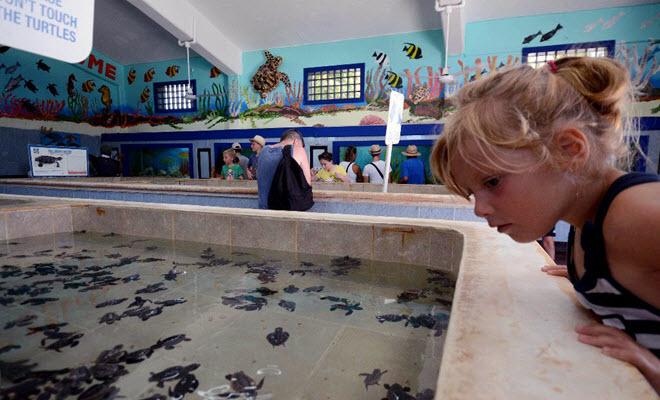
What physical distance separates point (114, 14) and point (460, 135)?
43.8 ft

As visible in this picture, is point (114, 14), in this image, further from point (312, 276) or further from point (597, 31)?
point (597, 31)

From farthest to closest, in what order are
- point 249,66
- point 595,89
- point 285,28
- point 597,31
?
point 249,66, point 285,28, point 597,31, point 595,89

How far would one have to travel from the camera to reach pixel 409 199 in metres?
3.77

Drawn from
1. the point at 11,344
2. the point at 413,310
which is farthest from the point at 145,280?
the point at 413,310

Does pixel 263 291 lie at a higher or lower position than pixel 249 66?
lower

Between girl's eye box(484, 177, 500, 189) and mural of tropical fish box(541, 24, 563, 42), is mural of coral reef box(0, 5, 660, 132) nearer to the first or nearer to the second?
mural of tropical fish box(541, 24, 563, 42)

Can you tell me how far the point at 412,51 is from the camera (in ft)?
31.8

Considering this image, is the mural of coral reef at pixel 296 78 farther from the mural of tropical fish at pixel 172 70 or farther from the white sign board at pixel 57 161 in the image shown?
the white sign board at pixel 57 161

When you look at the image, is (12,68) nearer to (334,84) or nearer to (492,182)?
(334,84)

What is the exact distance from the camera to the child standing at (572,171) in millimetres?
878

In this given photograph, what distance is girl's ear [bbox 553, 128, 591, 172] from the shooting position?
922 mm

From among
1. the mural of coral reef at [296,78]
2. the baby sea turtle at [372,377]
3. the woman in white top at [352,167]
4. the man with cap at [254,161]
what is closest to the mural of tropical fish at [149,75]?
the mural of coral reef at [296,78]

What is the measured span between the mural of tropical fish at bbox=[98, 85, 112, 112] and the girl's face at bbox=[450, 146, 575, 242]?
55.1ft

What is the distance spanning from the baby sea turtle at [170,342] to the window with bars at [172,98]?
12.6 m
